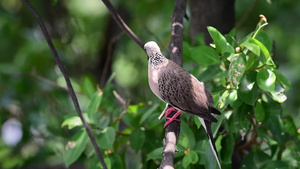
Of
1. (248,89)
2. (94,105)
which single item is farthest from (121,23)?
(248,89)

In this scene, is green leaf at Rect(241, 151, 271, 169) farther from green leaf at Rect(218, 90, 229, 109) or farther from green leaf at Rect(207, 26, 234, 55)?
green leaf at Rect(207, 26, 234, 55)

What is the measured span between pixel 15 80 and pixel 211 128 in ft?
9.52

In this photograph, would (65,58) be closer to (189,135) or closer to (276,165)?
(189,135)

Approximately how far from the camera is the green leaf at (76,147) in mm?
2807

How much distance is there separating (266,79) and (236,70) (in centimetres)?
18

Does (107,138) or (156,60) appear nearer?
(156,60)

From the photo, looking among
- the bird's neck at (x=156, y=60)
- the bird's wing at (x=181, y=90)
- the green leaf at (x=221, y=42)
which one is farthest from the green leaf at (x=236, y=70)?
the bird's neck at (x=156, y=60)

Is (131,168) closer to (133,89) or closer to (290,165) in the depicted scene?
(290,165)

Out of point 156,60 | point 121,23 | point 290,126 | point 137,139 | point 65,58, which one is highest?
point 65,58

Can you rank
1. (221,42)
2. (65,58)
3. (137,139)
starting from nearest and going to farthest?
(221,42) → (137,139) → (65,58)

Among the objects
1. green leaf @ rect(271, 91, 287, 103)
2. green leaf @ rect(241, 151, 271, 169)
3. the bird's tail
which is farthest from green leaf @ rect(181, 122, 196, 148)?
green leaf @ rect(271, 91, 287, 103)

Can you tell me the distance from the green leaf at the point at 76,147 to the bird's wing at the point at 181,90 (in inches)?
26.3

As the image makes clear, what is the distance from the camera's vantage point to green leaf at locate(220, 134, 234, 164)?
106 inches

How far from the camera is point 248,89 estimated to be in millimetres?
2463
